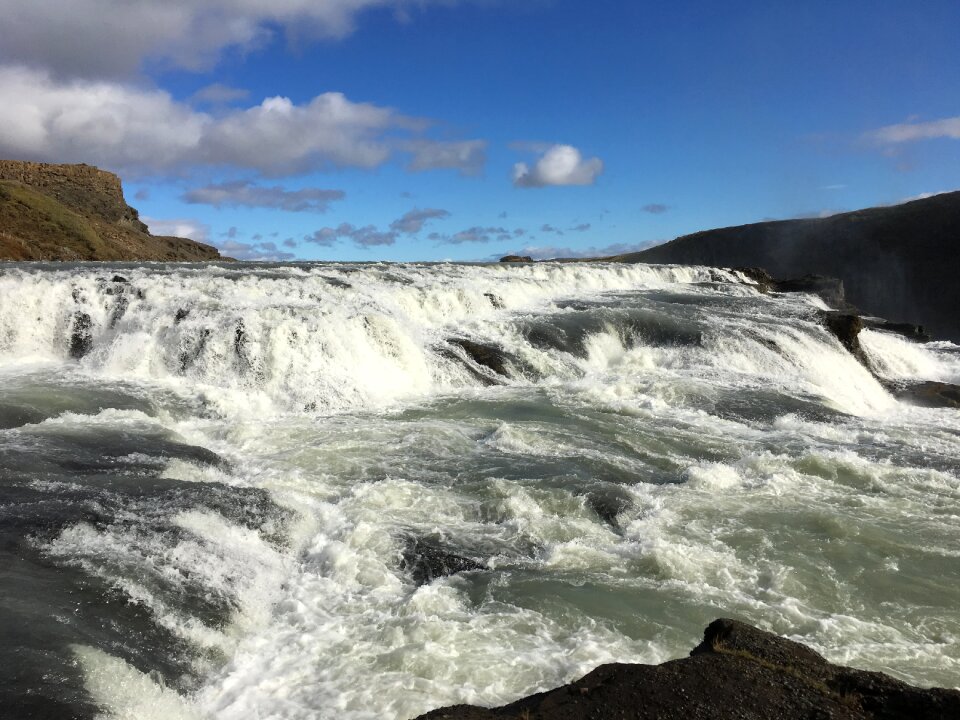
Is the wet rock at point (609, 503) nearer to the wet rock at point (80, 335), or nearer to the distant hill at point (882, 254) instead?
the wet rock at point (80, 335)

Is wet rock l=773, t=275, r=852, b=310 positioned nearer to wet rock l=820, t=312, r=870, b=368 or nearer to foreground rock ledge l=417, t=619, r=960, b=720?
wet rock l=820, t=312, r=870, b=368

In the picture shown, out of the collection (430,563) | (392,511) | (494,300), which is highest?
(494,300)

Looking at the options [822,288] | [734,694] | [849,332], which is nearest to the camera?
[734,694]

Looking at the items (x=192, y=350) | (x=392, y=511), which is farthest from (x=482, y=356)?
(x=392, y=511)

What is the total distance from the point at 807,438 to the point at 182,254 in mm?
52786

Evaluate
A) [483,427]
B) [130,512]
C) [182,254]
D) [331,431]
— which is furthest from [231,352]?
[182,254]

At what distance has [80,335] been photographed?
A: 12852mm

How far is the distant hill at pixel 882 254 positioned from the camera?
40.8 m

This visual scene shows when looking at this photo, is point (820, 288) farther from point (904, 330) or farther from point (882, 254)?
point (882, 254)

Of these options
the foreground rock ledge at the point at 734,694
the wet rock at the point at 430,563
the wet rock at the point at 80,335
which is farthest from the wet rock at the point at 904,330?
the wet rock at the point at 80,335

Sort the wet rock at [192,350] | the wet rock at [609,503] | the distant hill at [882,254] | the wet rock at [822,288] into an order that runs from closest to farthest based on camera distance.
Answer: the wet rock at [609,503]
the wet rock at [192,350]
the wet rock at [822,288]
the distant hill at [882,254]

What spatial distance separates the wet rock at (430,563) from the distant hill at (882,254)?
42.1 metres

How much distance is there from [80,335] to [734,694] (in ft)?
44.6

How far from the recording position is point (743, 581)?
5430 mm
